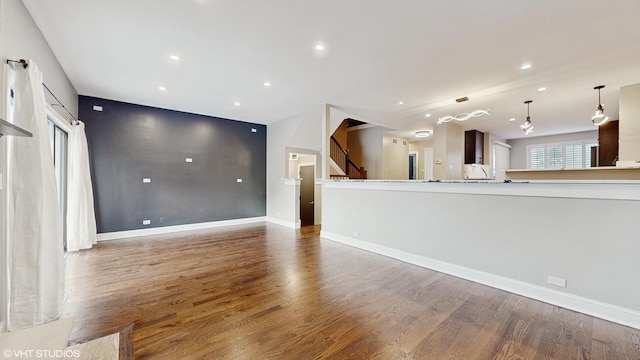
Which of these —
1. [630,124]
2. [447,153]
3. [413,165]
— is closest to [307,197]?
[447,153]

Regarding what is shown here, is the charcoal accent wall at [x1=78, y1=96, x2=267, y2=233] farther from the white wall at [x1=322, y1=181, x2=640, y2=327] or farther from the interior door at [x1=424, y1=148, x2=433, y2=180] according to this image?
the interior door at [x1=424, y1=148, x2=433, y2=180]

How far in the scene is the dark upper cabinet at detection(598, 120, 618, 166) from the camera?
6.64m

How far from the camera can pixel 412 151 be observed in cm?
1123

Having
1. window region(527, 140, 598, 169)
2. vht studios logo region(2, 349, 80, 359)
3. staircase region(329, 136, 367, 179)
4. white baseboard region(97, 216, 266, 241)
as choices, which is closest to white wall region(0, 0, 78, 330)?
vht studios logo region(2, 349, 80, 359)

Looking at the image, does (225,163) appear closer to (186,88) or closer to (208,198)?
(208,198)

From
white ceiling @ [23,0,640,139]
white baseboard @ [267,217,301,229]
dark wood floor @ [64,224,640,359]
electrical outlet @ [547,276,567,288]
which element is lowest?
dark wood floor @ [64,224,640,359]

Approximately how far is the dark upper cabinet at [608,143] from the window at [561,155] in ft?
5.73

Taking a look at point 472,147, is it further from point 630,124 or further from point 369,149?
point 630,124

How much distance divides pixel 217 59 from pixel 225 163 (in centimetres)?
378

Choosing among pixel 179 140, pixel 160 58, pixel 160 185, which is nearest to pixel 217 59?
pixel 160 58

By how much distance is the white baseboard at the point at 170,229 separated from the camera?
529 cm

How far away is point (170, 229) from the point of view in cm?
598

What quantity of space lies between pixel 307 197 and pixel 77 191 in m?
5.03

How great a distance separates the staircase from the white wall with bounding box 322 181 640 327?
3.51 metres
